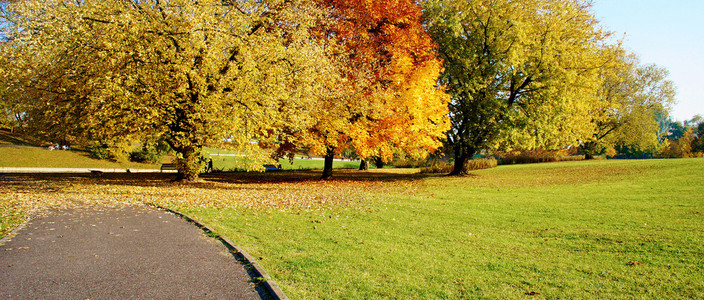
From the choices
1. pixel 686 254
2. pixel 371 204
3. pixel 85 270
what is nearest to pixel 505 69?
pixel 371 204

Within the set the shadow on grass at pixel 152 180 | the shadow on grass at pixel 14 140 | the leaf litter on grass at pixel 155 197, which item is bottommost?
the leaf litter on grass at pixel 155 197

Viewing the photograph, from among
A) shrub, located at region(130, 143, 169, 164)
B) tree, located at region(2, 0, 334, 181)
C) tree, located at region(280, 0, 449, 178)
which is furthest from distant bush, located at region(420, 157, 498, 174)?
shrub, located at region(130, 143, 169, 164)

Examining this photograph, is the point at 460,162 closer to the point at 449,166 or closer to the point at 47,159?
the point at 449,166

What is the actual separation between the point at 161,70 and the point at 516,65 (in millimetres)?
20210

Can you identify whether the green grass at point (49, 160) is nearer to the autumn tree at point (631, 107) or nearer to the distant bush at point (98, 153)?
the distant bush at point (98, 153)

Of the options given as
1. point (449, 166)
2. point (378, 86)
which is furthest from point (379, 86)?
point (449, 166)

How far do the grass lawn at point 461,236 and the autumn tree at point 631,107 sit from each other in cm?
2583

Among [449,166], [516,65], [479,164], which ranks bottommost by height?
[449,166]

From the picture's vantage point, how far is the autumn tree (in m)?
39.5

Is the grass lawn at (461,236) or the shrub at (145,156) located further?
the shrub at (145,156)

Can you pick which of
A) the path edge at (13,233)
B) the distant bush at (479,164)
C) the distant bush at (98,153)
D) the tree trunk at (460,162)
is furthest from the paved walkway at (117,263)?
the distant bush at (98,153)

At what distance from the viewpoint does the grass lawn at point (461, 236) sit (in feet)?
19.7

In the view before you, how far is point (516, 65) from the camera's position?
23.9m

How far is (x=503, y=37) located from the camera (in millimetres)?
24453
